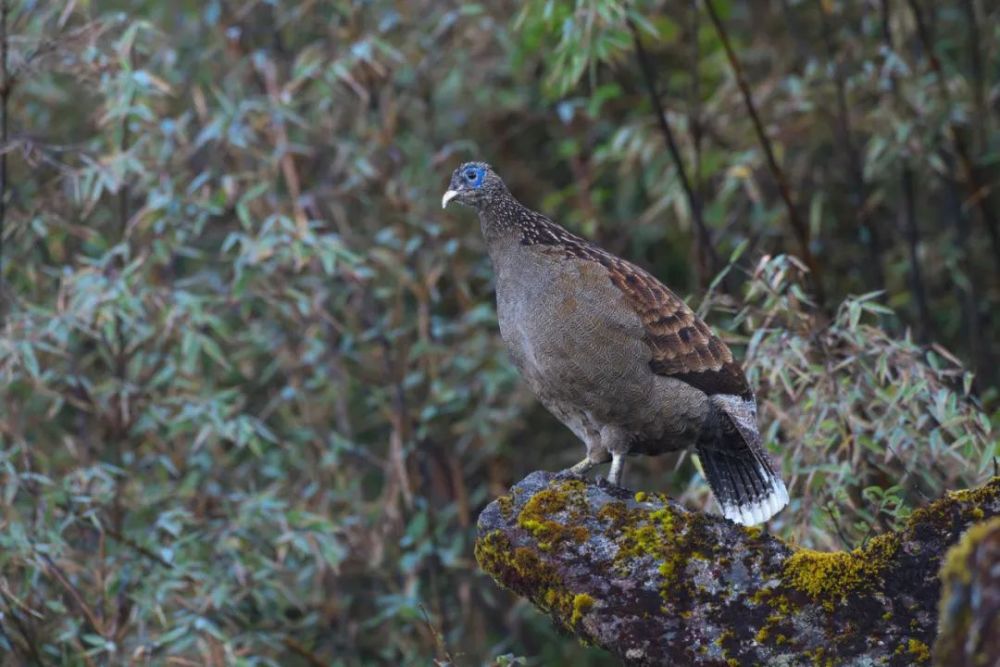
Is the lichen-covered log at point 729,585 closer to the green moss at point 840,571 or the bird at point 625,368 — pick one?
the green moss at point 840,571

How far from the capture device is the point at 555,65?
6426mm

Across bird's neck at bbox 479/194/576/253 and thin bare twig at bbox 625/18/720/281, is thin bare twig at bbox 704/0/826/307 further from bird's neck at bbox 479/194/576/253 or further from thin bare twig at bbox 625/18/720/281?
bird's neck at bbox 479/194/576/253

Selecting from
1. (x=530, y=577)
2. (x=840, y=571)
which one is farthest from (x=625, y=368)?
(x=840, y=571)

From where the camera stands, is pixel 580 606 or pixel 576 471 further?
pixel 576 471

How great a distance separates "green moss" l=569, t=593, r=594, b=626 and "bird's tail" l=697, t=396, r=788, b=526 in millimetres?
1176

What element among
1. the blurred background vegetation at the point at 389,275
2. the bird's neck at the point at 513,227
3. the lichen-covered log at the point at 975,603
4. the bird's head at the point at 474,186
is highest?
the lichen-covered log at the point at 975,603

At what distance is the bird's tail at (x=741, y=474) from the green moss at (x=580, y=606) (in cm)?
118

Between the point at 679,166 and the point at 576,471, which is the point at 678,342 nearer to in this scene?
the point at 576,471

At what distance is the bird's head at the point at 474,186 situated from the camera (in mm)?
5020

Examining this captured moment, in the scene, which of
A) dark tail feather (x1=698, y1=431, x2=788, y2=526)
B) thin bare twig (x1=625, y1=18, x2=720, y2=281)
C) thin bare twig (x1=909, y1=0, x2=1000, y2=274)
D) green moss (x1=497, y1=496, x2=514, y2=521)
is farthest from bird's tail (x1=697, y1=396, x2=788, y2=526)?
thin bare twig (x1=909, y1=0, x2=1000, y2=274)

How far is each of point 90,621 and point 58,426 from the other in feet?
6.69

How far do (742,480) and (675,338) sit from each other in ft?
1.96

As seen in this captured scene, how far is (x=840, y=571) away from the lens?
3396 mm

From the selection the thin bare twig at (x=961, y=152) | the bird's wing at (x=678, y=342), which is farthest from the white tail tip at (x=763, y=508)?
the thin bare twig at (x=961, y=152)
